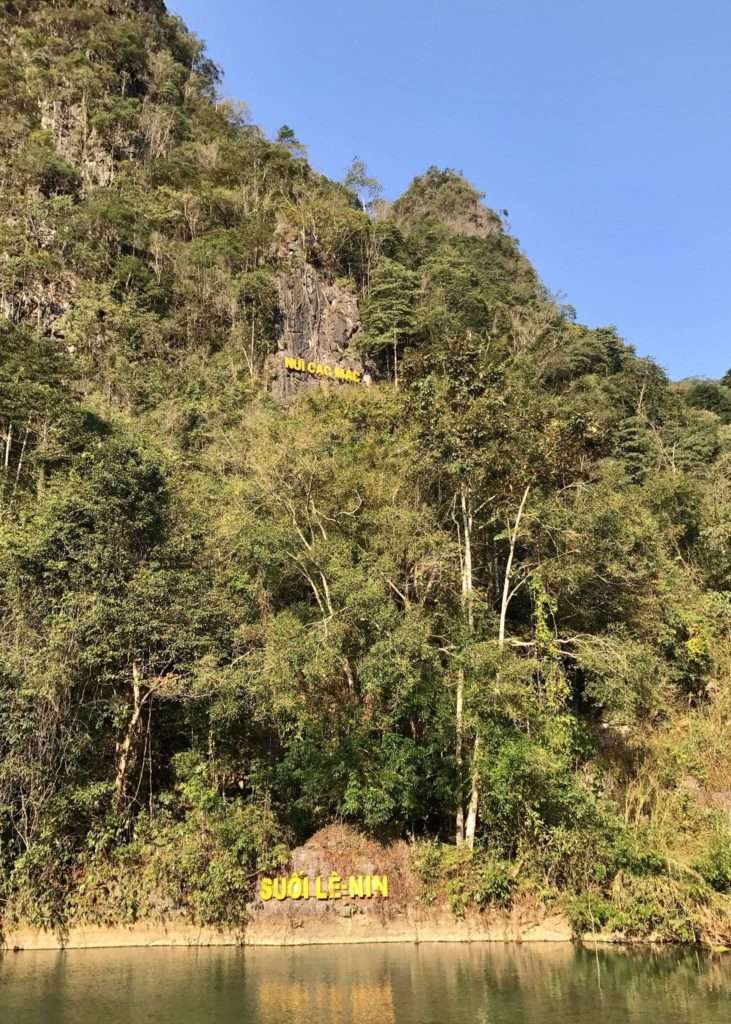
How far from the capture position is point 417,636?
13570mm

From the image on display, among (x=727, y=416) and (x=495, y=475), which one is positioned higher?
(x=727, y=416)

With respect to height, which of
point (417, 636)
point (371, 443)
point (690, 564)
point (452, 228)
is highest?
point (452, 228)

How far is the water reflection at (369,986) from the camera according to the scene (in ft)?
28.9

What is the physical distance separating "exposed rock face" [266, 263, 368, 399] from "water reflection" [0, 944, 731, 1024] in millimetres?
23568

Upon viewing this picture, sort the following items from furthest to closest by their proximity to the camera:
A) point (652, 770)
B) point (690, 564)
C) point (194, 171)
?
point (194, 171) → point (690, 564) → point (652, 770)

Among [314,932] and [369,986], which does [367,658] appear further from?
[369,986]

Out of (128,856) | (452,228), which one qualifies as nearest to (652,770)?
(128,856)

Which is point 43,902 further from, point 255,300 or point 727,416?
point 727,416

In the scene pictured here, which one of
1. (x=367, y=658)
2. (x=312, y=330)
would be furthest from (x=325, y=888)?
(x=312, y=330)

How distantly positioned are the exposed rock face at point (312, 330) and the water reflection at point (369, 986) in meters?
23.6

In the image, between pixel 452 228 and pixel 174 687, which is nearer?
pixel 174 687

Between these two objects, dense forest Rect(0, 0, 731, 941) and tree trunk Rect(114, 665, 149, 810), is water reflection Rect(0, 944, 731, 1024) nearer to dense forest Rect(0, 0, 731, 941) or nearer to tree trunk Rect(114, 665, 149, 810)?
dense forest Rect(0, 0, 731, 941)

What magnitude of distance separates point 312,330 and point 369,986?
95.5 feet

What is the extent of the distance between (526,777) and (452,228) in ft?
188
